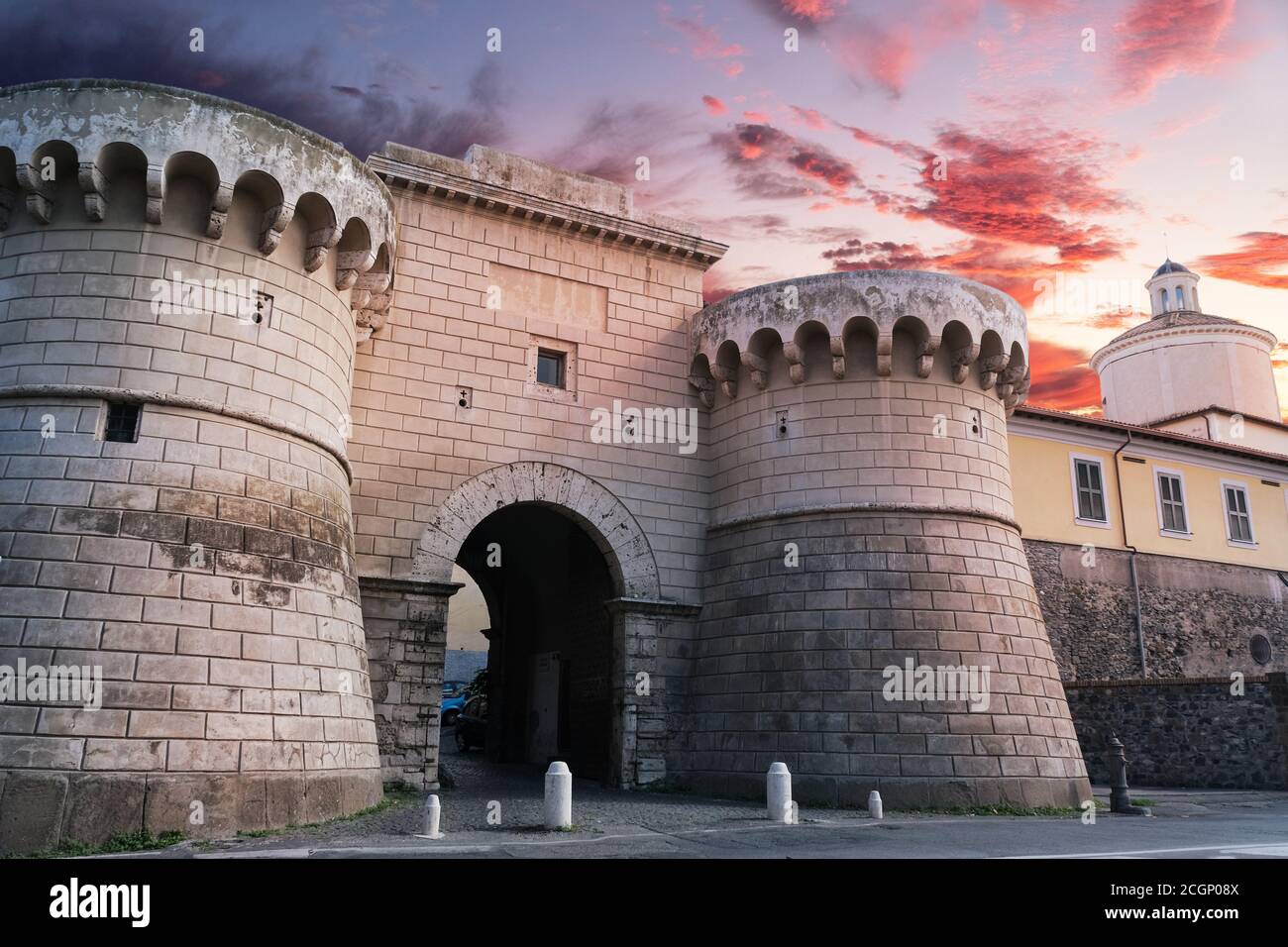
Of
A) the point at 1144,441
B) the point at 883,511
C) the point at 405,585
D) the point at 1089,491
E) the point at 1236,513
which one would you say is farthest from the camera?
the point at 1236,513

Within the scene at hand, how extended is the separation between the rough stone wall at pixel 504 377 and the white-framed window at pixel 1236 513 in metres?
17.8

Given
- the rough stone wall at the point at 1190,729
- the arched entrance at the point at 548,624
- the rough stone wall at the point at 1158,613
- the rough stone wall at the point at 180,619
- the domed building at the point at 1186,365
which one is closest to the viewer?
the rough stone wall at the point at 180,619

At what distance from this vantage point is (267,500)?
38.2 feet

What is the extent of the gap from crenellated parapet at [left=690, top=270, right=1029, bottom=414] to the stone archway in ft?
12.5

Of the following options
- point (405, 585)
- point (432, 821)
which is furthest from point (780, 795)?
point (405, 585)

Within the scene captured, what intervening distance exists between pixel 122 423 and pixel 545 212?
8.47 metres

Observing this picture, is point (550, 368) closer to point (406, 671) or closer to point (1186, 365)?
point (406, 671)

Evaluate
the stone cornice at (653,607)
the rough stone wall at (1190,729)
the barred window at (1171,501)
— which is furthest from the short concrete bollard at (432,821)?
the barred window at (1171,501)

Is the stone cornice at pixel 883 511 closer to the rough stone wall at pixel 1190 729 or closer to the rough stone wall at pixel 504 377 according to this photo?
the rough stone wall at pixel 504 377

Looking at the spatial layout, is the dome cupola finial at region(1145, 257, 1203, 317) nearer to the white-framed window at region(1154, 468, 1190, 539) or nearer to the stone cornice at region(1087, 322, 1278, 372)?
the stone cornice at region(1087, 322, 1278, 372)

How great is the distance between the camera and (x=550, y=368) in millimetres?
17266

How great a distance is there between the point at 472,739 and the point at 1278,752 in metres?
18.5

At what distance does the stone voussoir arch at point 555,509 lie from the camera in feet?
49.6

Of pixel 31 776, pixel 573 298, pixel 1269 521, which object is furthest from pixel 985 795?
pixel 1269 521
